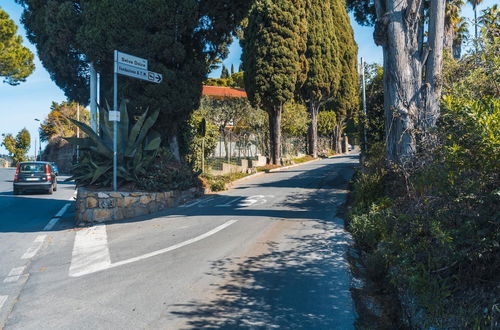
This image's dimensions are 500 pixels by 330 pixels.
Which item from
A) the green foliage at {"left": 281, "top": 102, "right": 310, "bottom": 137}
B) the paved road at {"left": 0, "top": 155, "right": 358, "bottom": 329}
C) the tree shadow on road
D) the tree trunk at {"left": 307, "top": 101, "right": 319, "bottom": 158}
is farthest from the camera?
the tree trunk at {"left": 307, "top": 101, "right": 319, "bottom": 158}

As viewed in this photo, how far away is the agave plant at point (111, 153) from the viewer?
1148 cm

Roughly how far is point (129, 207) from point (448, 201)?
348 inches

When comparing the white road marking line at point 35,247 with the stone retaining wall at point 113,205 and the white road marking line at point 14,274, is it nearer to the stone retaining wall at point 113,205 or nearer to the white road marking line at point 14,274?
the white road marking line at point 14,274

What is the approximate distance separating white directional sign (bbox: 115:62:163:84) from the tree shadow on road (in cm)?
664

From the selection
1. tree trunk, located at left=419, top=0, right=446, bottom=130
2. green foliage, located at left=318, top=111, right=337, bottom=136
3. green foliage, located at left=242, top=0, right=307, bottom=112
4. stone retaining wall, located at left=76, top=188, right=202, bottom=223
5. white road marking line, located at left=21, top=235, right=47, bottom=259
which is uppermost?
green foliage, located at left=242, top=0, right=307, bottom=112

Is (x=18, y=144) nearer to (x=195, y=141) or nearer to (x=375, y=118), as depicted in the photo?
(x=195, y=141)

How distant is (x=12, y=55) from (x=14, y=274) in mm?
26366

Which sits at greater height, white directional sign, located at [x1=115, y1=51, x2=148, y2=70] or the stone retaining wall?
white directional sign, located at [x1=115, y1=51, x2=148, y2=70]

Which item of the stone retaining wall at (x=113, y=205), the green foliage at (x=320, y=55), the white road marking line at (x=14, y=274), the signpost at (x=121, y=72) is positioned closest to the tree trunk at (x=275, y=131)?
the green foliage at (x=320, y=55)

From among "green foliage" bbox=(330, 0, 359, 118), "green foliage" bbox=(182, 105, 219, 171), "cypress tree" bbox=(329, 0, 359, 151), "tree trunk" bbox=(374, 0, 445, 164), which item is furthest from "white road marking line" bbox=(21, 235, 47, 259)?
"green foliage" bbox=(330, 0, 359, 118)

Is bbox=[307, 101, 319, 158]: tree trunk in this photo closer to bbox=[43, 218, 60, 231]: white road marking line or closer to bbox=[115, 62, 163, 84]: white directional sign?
bbox=[115, 62, 163, 84]: white directional sign

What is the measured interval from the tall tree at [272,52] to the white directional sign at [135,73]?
13815mm

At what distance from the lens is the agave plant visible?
11477mm

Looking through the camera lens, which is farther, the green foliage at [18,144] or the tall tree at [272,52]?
the green foliage at [18,144]
